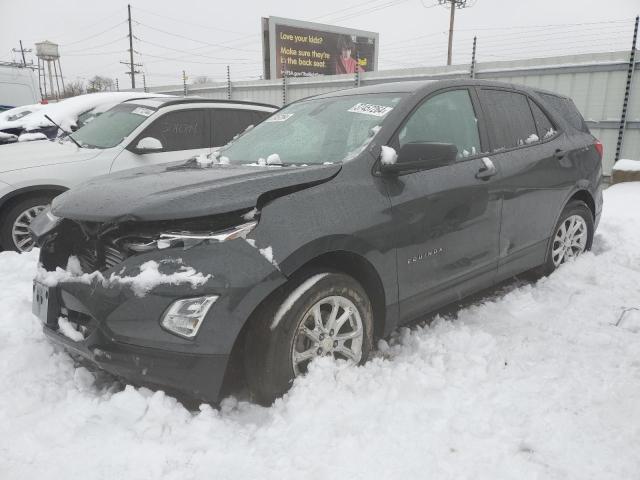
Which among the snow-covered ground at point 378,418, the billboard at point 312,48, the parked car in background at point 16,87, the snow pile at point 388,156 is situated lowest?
the snow-covered ground at point 378,418

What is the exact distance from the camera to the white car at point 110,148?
15.4ft

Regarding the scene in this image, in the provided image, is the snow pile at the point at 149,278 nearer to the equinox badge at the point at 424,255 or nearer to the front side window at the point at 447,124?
the equinox badge at the point at 424,255

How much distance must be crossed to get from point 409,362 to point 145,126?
405 cm

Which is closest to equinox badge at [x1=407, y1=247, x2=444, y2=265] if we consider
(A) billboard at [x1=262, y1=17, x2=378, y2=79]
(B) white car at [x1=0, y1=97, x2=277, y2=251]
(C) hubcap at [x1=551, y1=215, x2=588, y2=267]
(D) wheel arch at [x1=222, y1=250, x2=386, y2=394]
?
(D) wheel arch at [x1=222, y1=250, x2=386, y2=394]

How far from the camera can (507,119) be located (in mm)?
3748

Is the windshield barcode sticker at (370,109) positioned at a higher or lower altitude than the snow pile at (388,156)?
higher

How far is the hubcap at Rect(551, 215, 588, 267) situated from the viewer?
4.21m

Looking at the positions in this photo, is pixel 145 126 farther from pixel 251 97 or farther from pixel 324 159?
pixel 251 97

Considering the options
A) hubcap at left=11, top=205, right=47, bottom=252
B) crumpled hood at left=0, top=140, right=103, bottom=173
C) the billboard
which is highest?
the billboard

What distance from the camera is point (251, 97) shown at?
1599cm

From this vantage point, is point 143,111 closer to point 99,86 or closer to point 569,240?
point 569,240

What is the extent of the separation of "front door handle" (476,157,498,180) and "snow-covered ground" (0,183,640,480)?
103cm

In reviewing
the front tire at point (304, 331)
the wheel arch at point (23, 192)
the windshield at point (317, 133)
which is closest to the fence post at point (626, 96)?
the windshield at point (317, 133)

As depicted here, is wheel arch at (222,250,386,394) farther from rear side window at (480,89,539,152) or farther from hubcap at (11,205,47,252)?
hubcap at (11,205,47,252)
